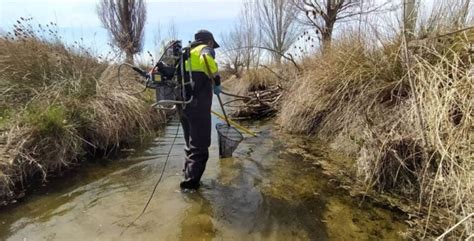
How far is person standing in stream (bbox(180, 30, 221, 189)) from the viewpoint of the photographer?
410cm

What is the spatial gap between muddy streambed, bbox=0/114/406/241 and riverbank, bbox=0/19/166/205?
31 cm

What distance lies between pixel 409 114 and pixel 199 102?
2281mm

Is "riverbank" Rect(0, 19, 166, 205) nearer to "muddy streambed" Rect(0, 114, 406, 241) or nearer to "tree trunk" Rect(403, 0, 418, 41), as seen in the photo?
"muddy streambed" Rect(0, 114, 406, 241)

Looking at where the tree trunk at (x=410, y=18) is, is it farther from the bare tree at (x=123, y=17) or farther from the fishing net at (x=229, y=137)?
the bare tree at (x=123, y=17)

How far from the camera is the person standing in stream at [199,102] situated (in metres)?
4.10

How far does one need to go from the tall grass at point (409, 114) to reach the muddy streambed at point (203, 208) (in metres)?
0.47

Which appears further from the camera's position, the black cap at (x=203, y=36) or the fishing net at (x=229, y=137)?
the fishing net at (x=229, y=137)

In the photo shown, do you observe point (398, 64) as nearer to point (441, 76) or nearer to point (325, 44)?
point (441, 76)

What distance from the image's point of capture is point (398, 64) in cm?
495

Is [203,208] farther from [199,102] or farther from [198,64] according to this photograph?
[198,64]

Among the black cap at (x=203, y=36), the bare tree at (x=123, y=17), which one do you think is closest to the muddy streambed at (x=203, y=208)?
the black cap at (x=203, y=36)

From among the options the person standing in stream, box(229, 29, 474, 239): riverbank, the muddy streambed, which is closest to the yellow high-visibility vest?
the person standing in stream

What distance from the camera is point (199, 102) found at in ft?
13.7

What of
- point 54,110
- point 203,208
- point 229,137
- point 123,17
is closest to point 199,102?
point 203,208
